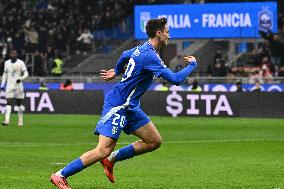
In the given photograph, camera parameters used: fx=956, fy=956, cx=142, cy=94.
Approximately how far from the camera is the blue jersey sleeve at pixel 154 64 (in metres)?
12.2

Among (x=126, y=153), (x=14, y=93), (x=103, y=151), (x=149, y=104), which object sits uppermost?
(x=103, y=151)

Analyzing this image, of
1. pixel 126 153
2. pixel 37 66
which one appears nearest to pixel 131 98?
pixel 126 153

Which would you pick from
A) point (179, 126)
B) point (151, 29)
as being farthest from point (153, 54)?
point (179, 126)

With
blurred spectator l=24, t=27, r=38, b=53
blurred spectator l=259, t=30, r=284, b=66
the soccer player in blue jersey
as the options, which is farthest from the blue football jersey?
blurred spectator l=24, t=27, r=38, b=53

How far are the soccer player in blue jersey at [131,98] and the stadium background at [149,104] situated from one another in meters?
0.97

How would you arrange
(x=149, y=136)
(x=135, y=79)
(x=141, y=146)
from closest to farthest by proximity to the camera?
1. (x=135, y=79)
2. (x=149, y=136)
3. (x=141, y=146)

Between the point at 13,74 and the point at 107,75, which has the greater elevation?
the point at 107,75

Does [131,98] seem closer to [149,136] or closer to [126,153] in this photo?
[149,136]

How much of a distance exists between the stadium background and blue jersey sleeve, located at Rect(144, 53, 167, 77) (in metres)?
1.84

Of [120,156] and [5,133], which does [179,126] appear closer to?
[5,133]

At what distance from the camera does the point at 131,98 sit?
12.5m

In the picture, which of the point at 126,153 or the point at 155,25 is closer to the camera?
the point at 155,25

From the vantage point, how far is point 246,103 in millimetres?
33344

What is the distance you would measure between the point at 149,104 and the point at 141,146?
21739mm
